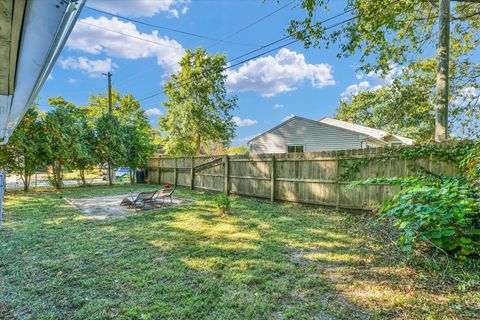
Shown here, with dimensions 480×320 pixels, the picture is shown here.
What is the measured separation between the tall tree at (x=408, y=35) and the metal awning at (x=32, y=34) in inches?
247

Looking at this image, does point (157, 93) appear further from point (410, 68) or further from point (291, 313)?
point (291, 313)

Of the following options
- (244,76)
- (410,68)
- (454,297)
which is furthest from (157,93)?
(454,297)

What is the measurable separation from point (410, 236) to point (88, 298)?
3.81m

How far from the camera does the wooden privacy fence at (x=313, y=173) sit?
5.76 metres

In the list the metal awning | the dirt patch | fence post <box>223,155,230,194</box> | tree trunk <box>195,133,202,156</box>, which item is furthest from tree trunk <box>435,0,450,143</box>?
tree trunk <box>195,133,202,156</box>

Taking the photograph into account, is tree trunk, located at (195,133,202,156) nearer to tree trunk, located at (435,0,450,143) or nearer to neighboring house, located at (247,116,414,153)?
neighboring house, located at (247,116,414,153)

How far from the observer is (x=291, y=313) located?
2348 millimetres

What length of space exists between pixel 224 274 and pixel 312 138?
12.8 meters

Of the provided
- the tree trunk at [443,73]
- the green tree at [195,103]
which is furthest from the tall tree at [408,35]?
the green tree at [195,103]

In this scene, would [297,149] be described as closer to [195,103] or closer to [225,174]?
[225,174]

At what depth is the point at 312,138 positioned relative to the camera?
48.3ft

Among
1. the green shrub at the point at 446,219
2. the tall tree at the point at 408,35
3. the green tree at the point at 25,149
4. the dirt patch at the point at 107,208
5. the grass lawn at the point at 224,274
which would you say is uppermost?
the tall tree at the point at 408,35

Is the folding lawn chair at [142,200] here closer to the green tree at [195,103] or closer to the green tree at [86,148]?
the green tree at [86,148]

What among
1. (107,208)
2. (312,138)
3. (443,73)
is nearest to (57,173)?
(107,208)
